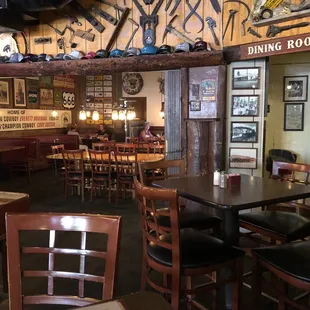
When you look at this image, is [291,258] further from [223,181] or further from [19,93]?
[19,93]

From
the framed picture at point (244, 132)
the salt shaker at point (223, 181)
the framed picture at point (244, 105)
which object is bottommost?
the salt shaker at point (223, 181)

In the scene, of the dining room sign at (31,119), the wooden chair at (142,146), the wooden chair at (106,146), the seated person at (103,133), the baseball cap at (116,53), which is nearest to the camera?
the baseball cap at (116,53)

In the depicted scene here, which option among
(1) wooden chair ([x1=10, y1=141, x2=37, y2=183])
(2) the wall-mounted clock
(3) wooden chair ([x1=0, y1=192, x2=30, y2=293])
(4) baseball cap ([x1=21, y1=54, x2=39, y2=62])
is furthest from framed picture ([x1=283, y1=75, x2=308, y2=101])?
(2) the wall-mounted clock

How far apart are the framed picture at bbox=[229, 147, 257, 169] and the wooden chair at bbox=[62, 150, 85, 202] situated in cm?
258

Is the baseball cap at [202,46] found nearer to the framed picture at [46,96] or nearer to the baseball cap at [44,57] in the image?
the baseball cap at [44,57]

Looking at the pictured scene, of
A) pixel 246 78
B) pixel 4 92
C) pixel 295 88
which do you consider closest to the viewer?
pixel 246 78

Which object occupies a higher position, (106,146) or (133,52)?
(133,52)

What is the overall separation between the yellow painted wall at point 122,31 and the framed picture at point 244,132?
0.97 meters

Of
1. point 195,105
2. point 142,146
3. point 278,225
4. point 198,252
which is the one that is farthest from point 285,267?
point 142,146

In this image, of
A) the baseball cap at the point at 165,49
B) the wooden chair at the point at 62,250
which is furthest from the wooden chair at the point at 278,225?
the baseball cap at the point at 165,49

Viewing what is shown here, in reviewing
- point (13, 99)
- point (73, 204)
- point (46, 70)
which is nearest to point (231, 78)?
point (46, 70)

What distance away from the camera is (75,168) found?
6227mm

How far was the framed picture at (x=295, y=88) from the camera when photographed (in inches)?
223

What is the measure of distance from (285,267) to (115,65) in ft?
11.5
